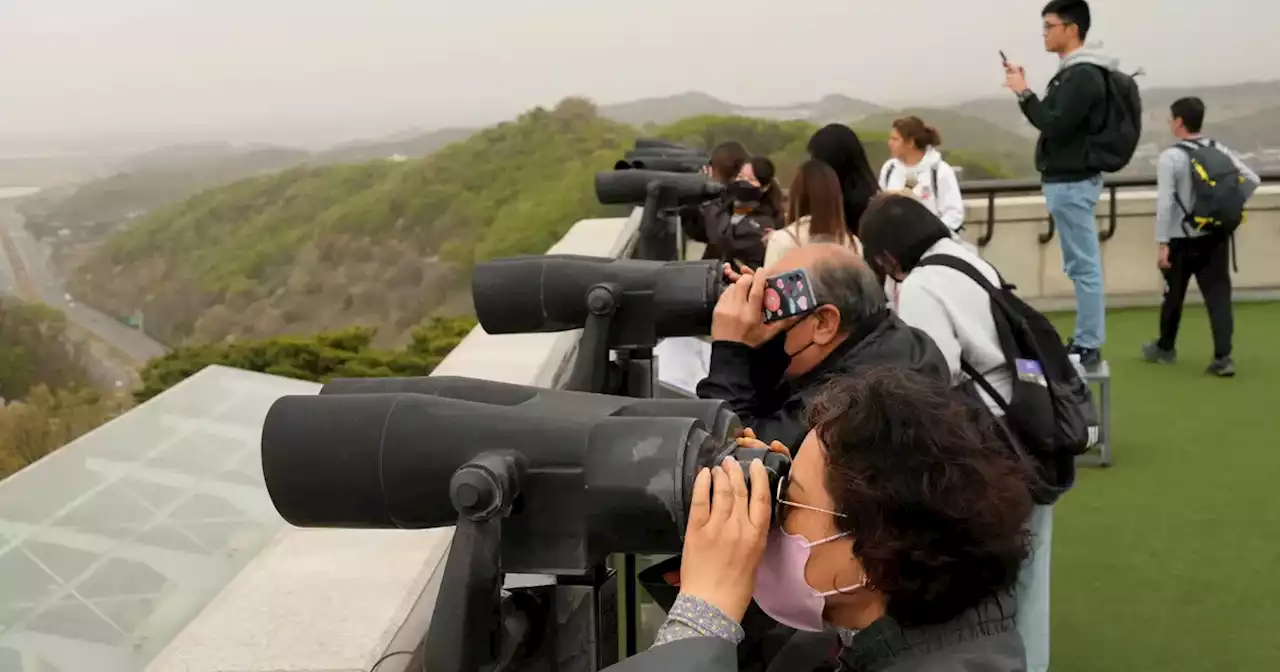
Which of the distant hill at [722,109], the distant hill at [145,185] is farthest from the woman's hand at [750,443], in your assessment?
the distant hill at [722,109]

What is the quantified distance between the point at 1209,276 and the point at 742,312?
14.0 ft

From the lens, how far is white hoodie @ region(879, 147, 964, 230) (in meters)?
5.16

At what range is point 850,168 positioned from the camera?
3.89m

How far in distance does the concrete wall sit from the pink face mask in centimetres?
616

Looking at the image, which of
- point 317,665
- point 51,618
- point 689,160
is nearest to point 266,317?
point 689,160

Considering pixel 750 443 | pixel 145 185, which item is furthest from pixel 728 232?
pixel 145 185

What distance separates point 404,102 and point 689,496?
9.25 m

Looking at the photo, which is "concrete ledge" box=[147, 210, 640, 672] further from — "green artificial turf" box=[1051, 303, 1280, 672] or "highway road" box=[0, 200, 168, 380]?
"highway road" box=[0, 200, 168, 380]

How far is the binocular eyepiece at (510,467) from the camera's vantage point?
2.70 ft

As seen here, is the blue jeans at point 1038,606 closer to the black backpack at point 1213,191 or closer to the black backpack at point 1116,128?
the black backpack at point 1116,128

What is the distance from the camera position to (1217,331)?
5.14 m

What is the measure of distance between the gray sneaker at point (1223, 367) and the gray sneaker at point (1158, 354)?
1.03 feet

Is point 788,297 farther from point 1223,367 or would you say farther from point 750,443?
point 1223,367

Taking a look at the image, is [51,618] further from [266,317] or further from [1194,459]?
[266,317]
